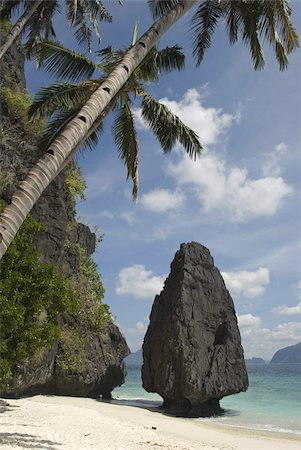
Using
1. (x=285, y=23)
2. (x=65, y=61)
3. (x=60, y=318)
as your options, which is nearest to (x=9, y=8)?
(x=65, y=61)

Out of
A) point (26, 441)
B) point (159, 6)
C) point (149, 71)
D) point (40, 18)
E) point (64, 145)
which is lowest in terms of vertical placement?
point (26, 441)

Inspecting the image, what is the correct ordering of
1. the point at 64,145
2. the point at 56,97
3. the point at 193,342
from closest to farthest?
1. the point at 64,145
2. the point at 56,97
3. the point at 193,342

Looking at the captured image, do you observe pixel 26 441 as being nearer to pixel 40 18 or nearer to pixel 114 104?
pixel 114 104

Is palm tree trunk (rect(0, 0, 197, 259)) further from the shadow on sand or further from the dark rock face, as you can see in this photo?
the dark rock face

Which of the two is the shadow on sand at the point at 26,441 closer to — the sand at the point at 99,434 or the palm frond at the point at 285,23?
the sand at the point at 99,434

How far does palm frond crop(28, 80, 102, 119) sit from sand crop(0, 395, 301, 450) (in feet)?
28.0

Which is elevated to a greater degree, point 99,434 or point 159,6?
point 159,6

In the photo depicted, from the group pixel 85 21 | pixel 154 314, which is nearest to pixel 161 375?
pixel 154 314

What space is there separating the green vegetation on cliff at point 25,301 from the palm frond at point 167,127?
16.2 ft

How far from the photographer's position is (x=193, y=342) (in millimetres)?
26344

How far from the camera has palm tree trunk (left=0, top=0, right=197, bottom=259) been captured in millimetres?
6383

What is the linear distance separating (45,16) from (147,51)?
11.4m

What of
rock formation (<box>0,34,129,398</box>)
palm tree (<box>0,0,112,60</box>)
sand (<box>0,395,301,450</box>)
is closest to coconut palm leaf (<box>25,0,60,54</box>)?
palm tree (<box>0,0,112,60</box>)

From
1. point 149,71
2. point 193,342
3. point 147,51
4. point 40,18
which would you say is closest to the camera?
point 147,51
